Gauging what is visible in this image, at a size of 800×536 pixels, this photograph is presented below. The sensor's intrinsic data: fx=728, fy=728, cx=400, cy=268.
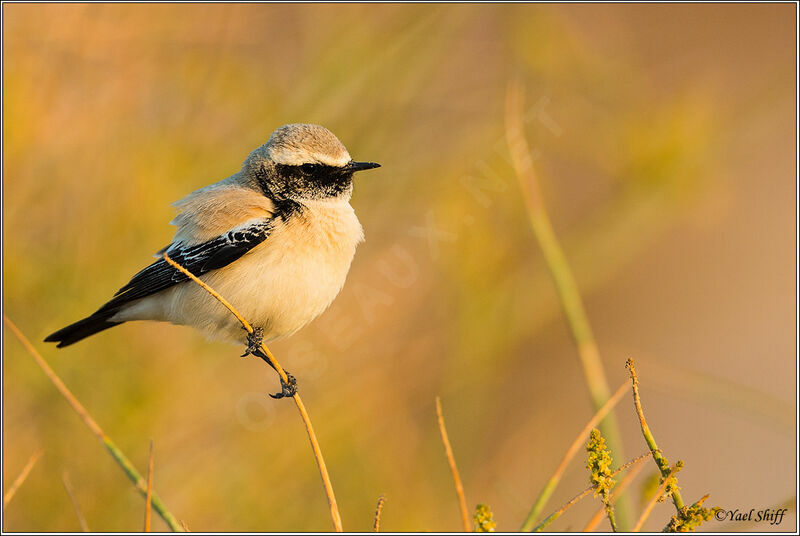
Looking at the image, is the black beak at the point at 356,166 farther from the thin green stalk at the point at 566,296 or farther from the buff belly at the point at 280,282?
the thin green stalk at the point at 566,296

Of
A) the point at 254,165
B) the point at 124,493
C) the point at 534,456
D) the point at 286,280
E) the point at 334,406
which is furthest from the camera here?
the point at 534,456

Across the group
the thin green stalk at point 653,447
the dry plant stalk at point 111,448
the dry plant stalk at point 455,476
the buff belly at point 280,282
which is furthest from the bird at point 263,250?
the thin green stalk at point 653,447

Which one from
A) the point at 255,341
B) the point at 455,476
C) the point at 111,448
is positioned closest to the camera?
the point at 455,476

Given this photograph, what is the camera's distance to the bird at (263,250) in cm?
199


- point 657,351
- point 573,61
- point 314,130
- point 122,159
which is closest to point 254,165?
point 314,130

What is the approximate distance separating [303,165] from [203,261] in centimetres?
41

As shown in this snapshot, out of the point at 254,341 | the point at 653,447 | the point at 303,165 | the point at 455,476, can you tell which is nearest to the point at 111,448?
the point at 254,341

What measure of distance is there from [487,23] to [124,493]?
9.82 feet

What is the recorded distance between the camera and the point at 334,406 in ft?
11.0

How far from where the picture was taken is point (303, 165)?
215 cm

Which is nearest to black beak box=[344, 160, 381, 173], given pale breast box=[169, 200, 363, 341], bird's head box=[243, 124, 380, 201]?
bird's head box=[243, 124, 380, 201]

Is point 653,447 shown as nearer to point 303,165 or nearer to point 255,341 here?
point 255,341

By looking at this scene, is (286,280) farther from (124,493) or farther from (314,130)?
(124,493)

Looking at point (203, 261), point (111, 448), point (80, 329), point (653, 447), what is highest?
point (80, 329)
